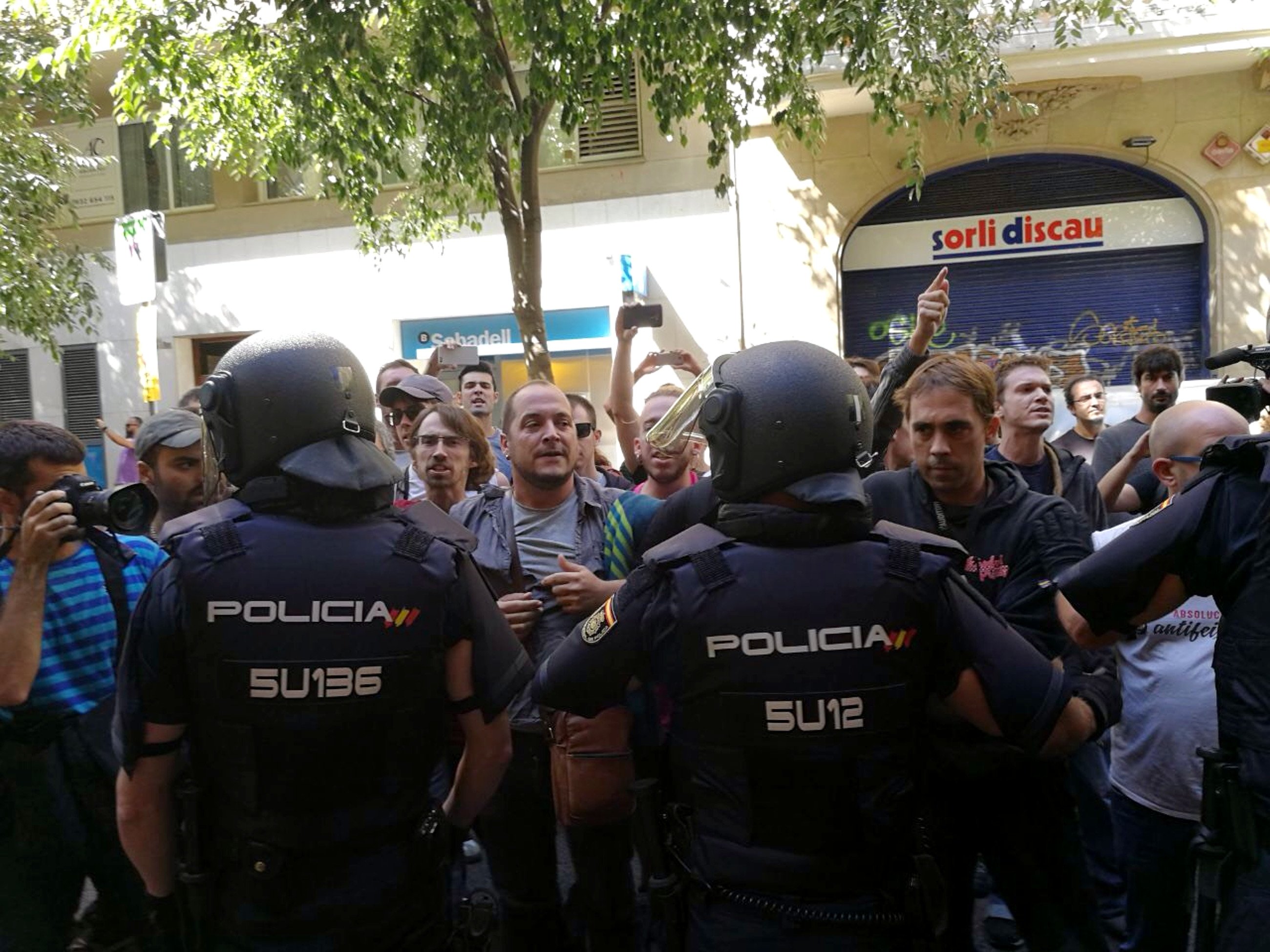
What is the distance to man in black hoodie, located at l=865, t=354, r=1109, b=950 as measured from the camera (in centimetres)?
261

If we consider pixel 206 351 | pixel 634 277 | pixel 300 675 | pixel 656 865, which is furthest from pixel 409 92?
pixel 206 351

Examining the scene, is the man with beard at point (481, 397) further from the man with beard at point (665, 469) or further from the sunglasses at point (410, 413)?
the man with beard at point (665, 469)

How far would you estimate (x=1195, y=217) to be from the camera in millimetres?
10086

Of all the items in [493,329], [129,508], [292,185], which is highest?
[292,185]

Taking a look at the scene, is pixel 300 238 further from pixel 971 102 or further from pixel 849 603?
pixel 849 603

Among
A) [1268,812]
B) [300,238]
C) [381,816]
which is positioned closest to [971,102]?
[1268,812]

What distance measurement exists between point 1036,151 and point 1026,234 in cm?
82

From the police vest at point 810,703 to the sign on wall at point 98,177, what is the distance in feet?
45.6

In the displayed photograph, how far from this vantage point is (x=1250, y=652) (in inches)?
76.7

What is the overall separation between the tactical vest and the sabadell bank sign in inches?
363

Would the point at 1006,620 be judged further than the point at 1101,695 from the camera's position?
Yes

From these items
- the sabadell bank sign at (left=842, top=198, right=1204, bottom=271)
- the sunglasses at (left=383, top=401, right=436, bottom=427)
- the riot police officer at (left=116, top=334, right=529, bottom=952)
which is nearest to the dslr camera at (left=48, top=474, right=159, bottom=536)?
the riot police officer at (left=116, top=334, right=529, bottom=952)

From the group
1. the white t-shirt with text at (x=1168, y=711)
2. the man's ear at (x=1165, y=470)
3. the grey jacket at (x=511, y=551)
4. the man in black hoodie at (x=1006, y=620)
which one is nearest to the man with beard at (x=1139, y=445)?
the man's ear at (x=1165, y=470)

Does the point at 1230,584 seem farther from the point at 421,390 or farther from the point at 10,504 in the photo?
the point at 421,390
